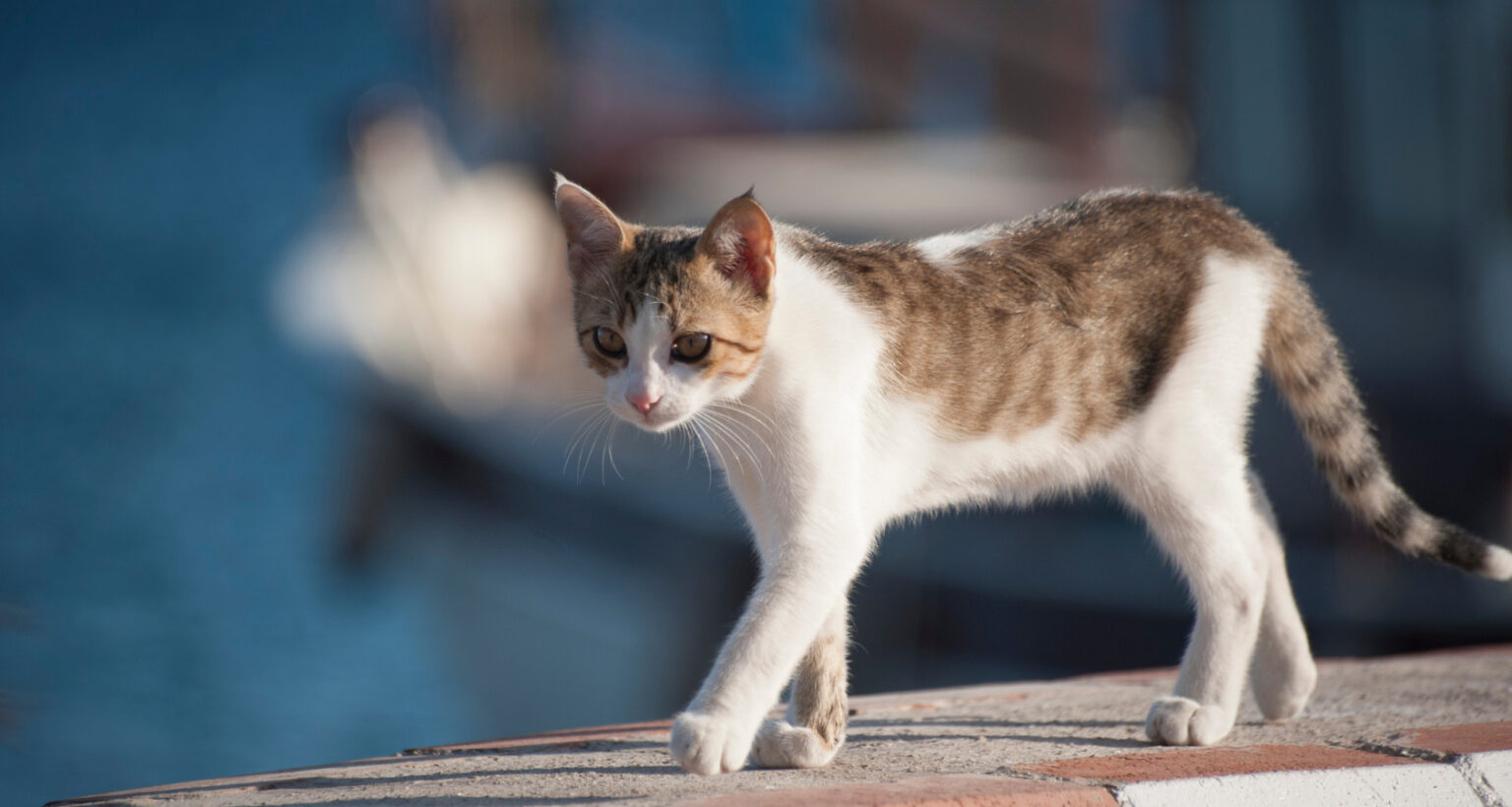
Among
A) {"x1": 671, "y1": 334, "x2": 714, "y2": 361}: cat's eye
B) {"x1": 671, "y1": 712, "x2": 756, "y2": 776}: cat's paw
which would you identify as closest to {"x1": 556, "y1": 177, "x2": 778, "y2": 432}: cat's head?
{"x1": 671, "y1": 334, "x2": 714, "y2": 361}: cat's eye

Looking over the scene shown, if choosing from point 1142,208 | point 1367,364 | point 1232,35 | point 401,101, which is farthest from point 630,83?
point 1142,208

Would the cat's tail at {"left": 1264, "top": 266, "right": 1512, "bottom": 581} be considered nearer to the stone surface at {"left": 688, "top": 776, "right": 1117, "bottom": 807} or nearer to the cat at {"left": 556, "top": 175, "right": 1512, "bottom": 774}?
the cat at {"left": 556, "top": 175, "right": 1512, "bottom": 774}

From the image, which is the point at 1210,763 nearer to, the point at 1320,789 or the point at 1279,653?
the point at 1320,789

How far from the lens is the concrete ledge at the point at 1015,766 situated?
4.55 ft

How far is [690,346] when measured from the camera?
1.59m

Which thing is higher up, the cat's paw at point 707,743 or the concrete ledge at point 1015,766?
the cat's paw at point 707,743

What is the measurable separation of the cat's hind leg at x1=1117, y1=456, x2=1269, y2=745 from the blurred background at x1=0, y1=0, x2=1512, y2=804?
2.99 feet

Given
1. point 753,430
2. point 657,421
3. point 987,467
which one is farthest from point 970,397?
point 657,421

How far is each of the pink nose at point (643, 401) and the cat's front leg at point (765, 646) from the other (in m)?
0.24

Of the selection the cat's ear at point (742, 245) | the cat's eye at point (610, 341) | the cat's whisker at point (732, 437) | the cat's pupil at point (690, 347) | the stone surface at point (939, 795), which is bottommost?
the stone surface at point (939, 795)

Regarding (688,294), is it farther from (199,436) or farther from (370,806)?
(199,436)

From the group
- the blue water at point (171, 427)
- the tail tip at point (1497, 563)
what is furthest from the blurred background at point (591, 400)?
the tail tip at point (1497, 563)

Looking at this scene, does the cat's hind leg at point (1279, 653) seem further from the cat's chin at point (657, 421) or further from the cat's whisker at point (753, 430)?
the cat's chin at point (657, 421)

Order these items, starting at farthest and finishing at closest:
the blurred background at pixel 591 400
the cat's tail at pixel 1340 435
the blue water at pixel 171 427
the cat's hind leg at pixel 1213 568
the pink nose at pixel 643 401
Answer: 1. the blue water at pixel 171 427
2. the blurred background at pixel 591 400
3. the cat's tail at pixel 1340 435
4. the cat's hind leg at pixel 1213 568
5. the pink nose at pixel 643 401
